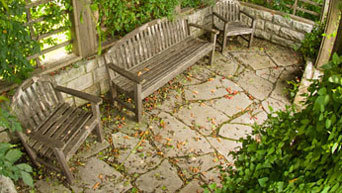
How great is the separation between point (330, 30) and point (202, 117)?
2.43 meters

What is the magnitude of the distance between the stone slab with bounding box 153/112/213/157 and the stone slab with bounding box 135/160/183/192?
0.26 meters

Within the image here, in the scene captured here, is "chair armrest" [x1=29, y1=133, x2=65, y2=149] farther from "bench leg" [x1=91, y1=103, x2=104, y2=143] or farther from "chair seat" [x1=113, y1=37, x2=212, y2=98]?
"chair seat" [x1=113, y1=37, x2=212, y2=98]

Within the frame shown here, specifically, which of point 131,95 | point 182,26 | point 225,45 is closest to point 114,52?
point 131,95

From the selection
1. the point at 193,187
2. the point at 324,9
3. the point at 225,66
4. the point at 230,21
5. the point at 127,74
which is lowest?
the point at 193,187

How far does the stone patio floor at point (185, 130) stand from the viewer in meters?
3.81

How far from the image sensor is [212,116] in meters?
4.82

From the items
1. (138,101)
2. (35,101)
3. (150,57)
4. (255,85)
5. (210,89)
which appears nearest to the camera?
(35,101)

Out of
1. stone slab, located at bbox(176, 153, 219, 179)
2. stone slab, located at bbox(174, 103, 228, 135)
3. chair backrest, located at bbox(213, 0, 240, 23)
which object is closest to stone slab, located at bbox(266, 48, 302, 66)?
chair backrest, located at bbox(213, 0, 240, 23)

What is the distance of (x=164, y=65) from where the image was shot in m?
5.09

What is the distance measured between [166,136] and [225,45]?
2.75 metres

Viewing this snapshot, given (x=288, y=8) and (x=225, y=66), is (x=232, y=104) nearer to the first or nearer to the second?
(x=225, y=66)

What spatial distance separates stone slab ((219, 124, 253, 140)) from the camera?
449 cm

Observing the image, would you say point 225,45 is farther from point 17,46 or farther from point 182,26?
point 17,46

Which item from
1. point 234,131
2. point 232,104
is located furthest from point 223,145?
point 232,104
